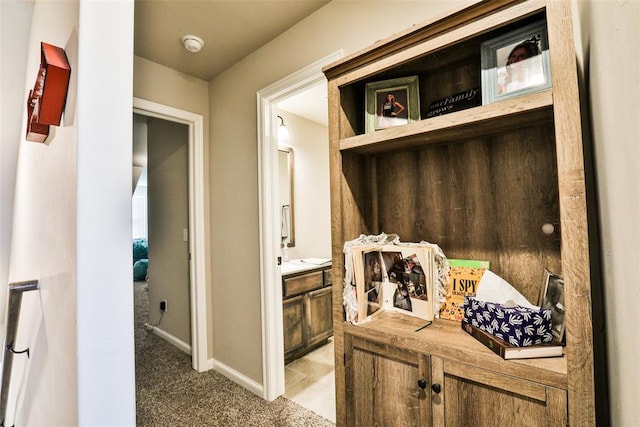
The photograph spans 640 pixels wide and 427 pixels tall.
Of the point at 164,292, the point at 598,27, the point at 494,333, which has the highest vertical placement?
the point at 598,27

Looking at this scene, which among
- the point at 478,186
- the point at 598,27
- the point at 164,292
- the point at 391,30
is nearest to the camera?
the point at 598,27

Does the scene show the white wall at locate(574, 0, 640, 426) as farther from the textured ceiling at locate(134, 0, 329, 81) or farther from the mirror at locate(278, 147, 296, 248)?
the mirror at locate(278, 147, 296, 248)

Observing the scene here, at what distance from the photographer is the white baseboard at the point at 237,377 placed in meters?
2.19

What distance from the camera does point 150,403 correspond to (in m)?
2.08

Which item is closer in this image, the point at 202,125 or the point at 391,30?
the point at 391,30

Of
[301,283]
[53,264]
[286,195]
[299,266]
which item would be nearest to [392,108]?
[53,264]

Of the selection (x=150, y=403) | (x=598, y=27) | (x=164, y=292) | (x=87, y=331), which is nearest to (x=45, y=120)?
(x=87, y=331)

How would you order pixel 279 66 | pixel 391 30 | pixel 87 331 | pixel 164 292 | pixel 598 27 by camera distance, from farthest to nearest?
1. pixel 164 292
2. pixel 279 66
3. pixel 391 30
4. pixel 598 27
5. pixel 87 331

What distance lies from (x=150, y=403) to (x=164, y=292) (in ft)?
4.48

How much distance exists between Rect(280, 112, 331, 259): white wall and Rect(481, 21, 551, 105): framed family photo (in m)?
2.53

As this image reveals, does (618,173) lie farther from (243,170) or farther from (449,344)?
(243,170)

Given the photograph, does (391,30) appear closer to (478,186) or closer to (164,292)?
(478,186)

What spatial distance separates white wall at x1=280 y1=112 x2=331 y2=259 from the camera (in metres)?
3.49

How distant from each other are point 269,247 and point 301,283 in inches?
27.1
